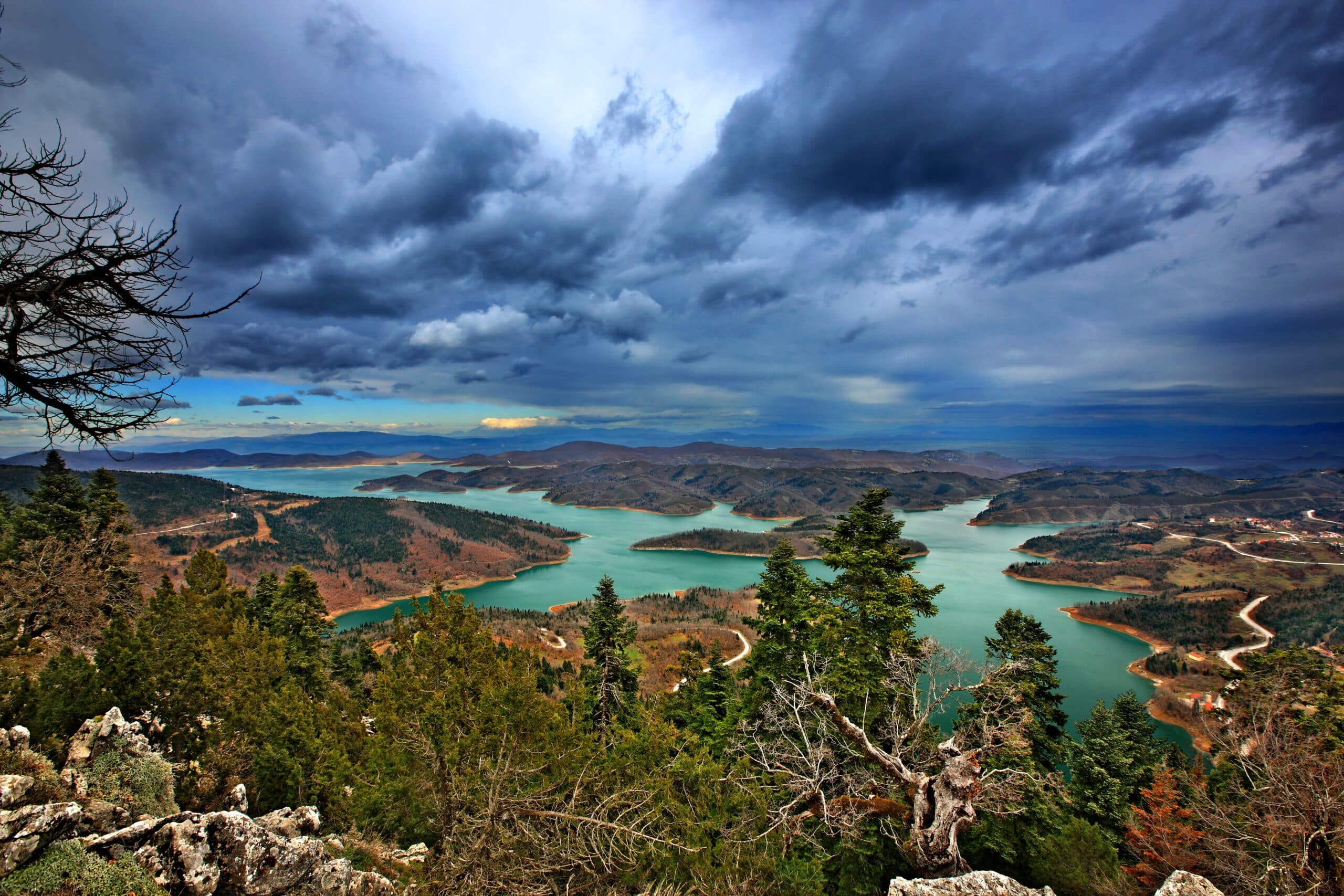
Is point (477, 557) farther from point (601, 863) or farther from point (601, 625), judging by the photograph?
point (601, 863)

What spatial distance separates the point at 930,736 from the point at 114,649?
21255 mm

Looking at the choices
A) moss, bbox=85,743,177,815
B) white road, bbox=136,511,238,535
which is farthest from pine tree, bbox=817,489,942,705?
white road, bbox=136,511,238,535

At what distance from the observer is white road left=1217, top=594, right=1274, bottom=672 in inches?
2707

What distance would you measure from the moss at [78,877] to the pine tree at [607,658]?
16.0m

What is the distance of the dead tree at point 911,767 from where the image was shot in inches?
352

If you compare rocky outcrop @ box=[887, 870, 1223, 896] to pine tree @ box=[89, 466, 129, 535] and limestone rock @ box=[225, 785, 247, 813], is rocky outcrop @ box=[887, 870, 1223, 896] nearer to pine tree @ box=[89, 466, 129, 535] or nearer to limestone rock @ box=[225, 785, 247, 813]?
limestone rock @ box=[225, 785, 247, 813]

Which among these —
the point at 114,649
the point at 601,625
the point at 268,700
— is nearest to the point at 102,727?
the point at 114,649

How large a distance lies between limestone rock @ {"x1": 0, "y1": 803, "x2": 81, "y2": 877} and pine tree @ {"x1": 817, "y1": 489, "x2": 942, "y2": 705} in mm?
13738

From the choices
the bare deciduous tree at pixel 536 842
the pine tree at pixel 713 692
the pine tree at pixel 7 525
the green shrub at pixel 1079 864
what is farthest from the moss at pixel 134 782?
the green shrub at pixel 1079 864

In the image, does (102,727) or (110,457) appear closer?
(110,457)

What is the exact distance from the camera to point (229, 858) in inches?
273

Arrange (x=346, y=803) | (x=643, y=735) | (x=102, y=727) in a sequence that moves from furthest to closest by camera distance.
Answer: (x=346, y=803) → (x=643, y=735) → (x=102, y=727)

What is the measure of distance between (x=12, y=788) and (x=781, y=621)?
15.9 meters

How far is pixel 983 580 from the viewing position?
108875mm
